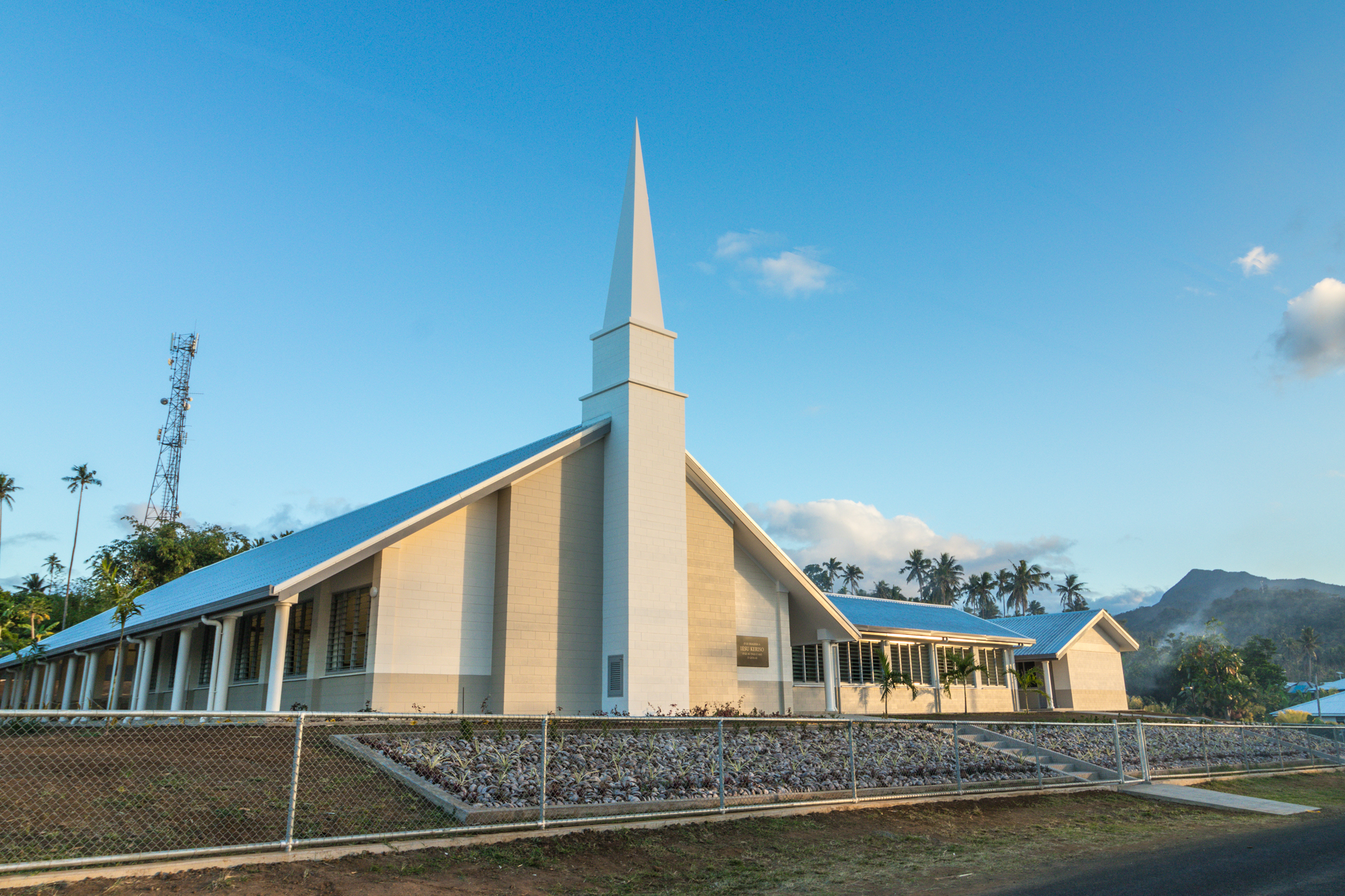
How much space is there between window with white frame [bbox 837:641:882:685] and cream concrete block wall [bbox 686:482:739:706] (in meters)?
9.51

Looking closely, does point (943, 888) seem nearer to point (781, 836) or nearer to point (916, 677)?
point (781, 836)

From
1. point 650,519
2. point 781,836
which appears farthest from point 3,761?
point 650,519

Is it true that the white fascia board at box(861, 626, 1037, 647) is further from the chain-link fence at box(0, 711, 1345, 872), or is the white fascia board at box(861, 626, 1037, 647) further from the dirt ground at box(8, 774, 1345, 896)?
the dirt ground at box(8, 774, 1345, 896)

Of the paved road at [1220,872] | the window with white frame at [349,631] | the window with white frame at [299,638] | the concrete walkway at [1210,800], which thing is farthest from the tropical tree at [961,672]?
the window with white frame at [299,638]

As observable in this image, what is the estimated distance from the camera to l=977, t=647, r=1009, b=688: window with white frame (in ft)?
123

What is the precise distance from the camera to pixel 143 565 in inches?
1956

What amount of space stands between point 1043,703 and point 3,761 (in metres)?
39.5

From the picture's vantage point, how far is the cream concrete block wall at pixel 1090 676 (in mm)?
41156

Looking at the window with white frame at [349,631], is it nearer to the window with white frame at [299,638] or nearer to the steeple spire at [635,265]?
the window with white frame at [299,638]

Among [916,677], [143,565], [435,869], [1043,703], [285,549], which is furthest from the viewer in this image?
[143,565]

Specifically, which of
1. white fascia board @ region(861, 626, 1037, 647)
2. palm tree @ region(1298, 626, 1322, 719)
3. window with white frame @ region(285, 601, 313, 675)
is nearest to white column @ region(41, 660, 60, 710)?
window with white frame @ region(285, 601, 313, 675)

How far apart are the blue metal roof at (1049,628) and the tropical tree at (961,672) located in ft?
14.3

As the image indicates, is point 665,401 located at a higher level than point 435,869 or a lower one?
higher

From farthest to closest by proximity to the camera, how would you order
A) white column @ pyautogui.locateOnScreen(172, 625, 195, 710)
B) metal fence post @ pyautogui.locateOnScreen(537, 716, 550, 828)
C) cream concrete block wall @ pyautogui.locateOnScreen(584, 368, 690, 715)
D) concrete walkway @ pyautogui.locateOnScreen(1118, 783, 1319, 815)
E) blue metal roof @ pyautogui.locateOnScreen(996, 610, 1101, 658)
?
blue metal roof @ pyautogui.locateOnScreen(996, 610, 1101, 658) < white column @ pyautogui.locateOnScreen(172, 625, 195, 710) < cream concrete block wall @ pyautogui.locateOnScreen(584, 368, 690, 715) < concrete walkway @ pyautogui.locateOnScreen(1118, 783, 1319, 815) < metal fence post @ pyautogui.locateOnScreen(537, 716, 550, 828)
